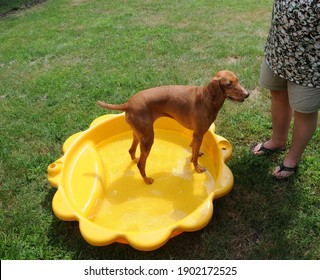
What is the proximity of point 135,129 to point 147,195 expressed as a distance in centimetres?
67

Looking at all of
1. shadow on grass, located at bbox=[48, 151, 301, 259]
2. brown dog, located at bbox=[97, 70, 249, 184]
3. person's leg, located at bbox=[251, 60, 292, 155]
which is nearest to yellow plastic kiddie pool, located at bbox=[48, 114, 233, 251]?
shadow on grass, located at bbox=[48, 151, 301, 259]

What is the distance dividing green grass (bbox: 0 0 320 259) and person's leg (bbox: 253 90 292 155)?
128 mm

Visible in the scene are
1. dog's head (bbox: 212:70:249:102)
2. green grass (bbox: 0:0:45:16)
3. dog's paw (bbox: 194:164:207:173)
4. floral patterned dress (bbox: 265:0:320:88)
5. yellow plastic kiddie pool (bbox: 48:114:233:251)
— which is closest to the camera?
floral patterned dress (bbox: 265:0:320:88)

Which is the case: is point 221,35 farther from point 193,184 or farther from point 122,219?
point 122,219

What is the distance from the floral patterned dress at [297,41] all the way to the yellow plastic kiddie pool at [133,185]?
0.89 meters

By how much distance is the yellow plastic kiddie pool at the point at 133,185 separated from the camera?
99.3 inches

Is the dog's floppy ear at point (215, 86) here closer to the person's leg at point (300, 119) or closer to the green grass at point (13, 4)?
the person's leg at point (300, 119)

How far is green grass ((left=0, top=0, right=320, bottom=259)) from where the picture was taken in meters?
2.70

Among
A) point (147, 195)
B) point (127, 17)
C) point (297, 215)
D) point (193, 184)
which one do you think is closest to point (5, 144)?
point (147, 195)

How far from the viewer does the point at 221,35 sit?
650 cm

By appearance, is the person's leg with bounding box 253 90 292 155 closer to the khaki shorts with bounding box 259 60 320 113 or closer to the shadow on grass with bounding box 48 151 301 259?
the khaki shorts with bounding box 259 60 320 113

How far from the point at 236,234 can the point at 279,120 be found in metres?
1.22

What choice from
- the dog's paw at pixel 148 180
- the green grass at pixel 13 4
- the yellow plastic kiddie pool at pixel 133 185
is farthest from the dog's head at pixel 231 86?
the green grass at pixel 13 4
